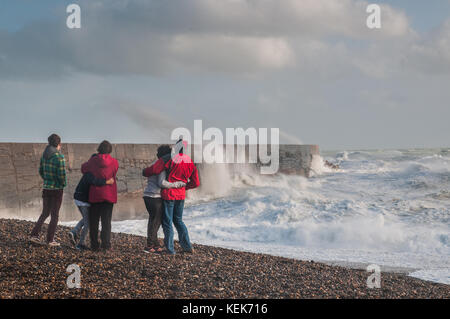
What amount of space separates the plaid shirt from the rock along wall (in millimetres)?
5049

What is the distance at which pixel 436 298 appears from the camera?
6.06 meters

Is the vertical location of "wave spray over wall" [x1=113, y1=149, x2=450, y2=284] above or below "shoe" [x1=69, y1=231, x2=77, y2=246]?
below

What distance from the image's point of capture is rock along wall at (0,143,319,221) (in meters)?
11.7

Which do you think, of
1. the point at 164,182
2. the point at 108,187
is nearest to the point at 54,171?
the point at 108,187

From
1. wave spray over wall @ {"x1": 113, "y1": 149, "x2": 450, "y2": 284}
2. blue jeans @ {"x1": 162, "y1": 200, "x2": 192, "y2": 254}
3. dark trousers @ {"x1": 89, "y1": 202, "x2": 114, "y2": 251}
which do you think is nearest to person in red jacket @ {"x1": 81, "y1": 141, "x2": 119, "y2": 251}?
dark trousers @ {"x1": 89, "y1": 202, "x2": 114, "y2": 251}

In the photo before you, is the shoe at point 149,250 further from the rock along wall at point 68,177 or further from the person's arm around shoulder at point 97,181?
the rock along wall at point 68,177

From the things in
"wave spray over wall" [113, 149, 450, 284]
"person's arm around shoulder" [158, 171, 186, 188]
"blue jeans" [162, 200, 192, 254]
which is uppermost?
"person's arm around shoulder" [158, 171, 186, 188]

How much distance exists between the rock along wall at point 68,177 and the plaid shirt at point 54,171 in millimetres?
5049

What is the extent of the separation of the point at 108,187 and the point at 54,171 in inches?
34.4

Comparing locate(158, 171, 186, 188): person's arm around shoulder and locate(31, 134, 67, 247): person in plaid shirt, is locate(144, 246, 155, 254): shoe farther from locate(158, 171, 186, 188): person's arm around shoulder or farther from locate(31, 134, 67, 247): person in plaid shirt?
locate(31, 134, 67, 247): person in plaid shirt

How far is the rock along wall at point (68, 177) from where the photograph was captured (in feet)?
38.3

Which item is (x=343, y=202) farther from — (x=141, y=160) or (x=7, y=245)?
(x=7, y=245)
